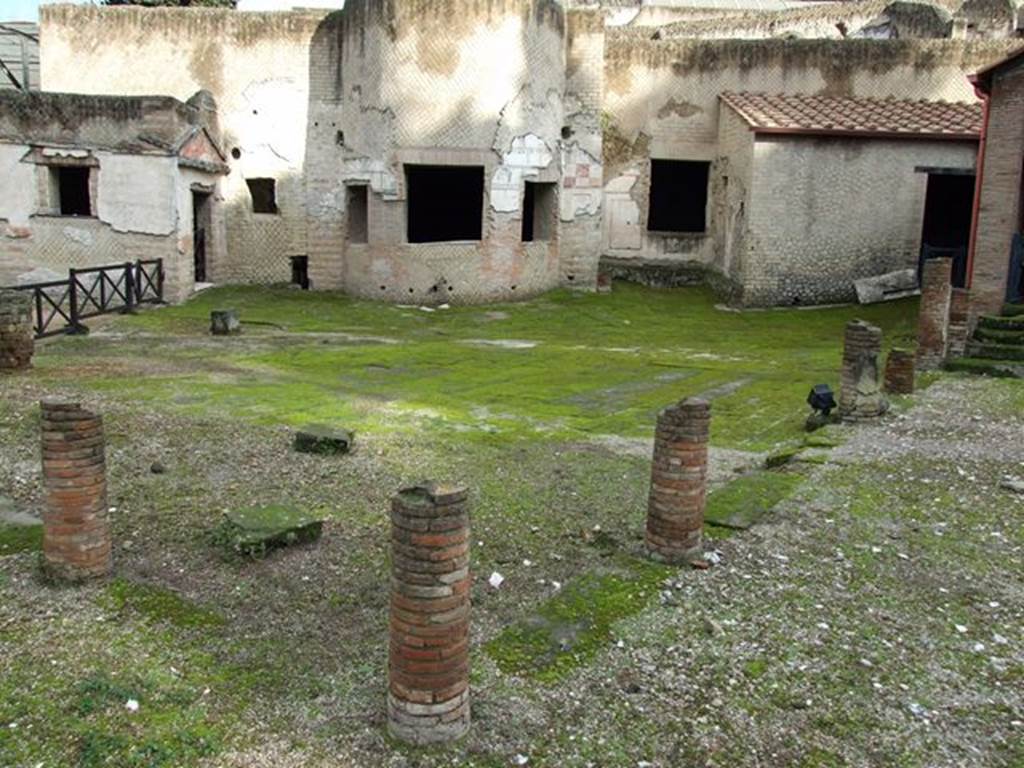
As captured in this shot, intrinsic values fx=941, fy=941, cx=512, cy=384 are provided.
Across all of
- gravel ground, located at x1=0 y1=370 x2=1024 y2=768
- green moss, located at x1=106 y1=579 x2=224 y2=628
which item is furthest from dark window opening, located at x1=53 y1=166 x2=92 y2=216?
green moss, located at x1=106 y1=579 x2=224 y2=628

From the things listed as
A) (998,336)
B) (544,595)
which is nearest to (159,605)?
(544,595)

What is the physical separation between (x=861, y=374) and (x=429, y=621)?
6.26 metres

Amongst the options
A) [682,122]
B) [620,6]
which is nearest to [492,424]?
[682,122]

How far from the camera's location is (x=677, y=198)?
22188 millimetres

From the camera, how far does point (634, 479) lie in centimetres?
742

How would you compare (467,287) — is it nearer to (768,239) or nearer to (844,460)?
(768,239)

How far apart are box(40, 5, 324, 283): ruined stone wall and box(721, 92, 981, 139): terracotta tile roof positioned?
30.7 ft

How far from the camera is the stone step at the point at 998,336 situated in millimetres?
12000

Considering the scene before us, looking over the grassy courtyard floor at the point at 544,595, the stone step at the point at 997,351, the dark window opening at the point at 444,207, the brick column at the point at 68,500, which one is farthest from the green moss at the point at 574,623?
the dark window opening at the point at 444,207

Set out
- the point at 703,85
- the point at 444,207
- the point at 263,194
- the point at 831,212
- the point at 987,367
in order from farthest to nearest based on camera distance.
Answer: the point at 444,207
the point at 703,85
the point at 263,194
the point at 831,212
the point at 987,367

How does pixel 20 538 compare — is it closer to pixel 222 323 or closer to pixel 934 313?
pixel 222 323

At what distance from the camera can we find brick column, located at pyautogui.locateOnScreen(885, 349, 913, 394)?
10.1 metres

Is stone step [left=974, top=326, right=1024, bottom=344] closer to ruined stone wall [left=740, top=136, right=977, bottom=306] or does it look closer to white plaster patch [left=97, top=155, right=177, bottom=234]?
ruined stone wall [left=740, top=136, right=977, bottom=306]

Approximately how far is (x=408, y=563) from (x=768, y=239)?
51.3ft
